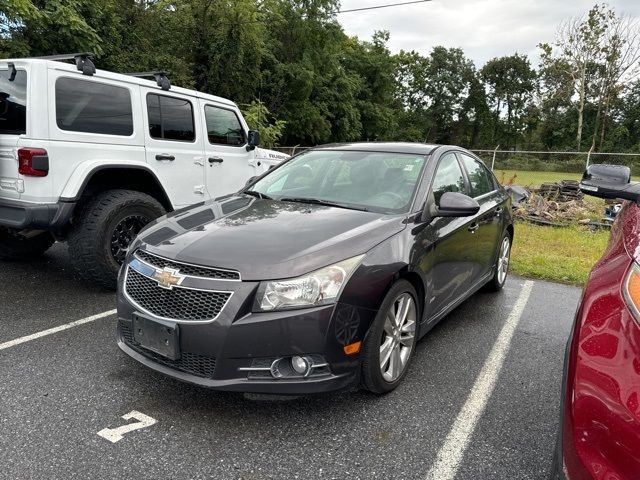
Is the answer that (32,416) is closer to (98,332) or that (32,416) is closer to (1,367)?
(1,367)

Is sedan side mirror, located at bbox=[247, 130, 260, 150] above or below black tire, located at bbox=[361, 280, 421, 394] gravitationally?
above

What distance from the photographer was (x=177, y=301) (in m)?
2.49

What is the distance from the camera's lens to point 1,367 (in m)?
3.08

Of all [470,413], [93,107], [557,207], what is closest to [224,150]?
[93,107]

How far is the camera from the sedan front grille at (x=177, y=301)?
2.40m

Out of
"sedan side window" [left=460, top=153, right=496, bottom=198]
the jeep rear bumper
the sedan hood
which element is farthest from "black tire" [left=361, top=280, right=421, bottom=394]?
the jeep rear bumper

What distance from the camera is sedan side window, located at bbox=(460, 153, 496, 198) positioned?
14.2 ft

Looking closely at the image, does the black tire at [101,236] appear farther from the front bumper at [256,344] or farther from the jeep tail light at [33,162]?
the front bumper at [256,344]

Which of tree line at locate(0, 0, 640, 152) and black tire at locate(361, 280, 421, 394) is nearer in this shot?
black tire at locate(361, 280, 421, 394)

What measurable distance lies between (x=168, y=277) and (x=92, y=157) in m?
2.46

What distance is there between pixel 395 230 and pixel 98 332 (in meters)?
2.47

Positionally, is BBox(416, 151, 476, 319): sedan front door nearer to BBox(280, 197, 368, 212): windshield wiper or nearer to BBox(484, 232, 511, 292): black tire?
BBox(280, 197, 368, 212): windshield wiper

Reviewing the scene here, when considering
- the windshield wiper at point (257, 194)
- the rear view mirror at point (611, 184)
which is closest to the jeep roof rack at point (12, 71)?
the windshield wiper at point (257, 194)

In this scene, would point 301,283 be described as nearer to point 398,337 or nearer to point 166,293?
point 166,293
